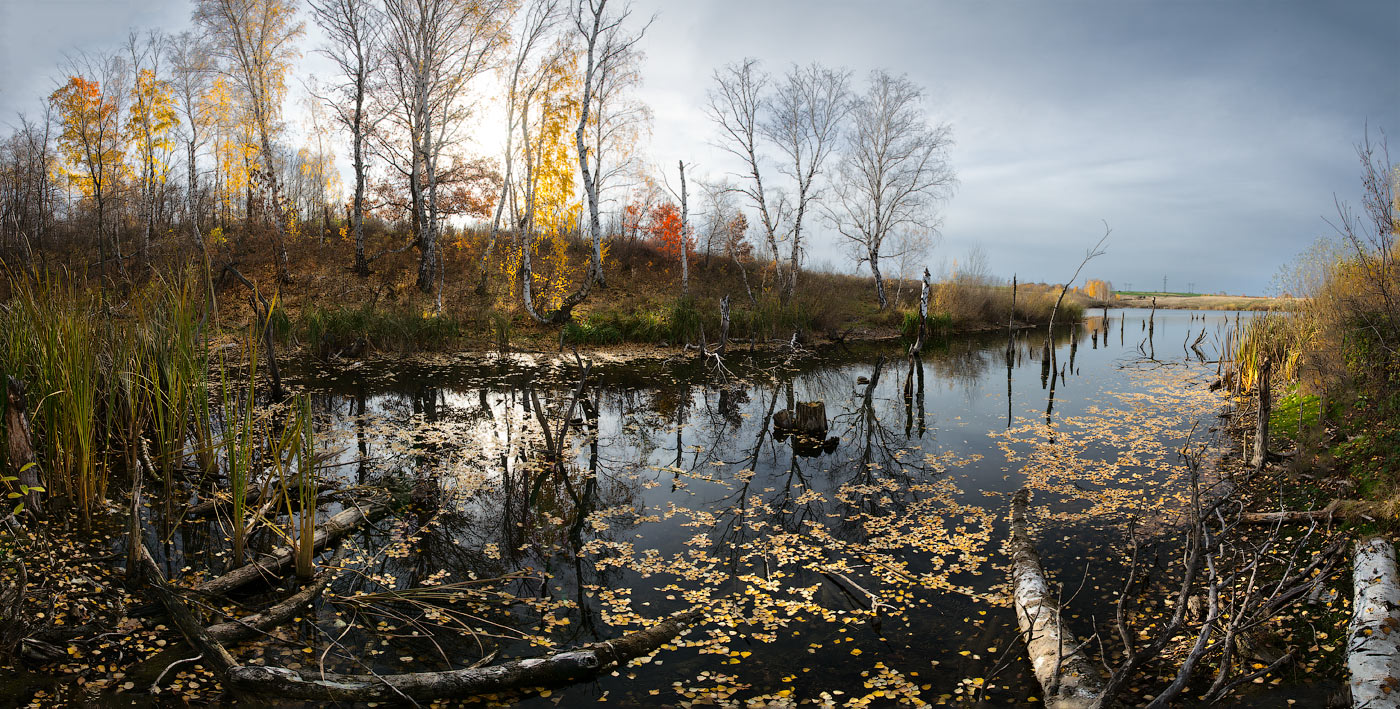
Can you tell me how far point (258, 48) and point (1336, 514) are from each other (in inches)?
904

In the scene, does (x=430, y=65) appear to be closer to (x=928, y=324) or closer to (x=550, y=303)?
(x=550, y=303)

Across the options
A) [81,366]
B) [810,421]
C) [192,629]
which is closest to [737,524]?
[810,421]

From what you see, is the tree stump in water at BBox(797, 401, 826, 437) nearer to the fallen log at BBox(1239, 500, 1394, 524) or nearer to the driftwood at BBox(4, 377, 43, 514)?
the fallen log at BBox(1239, 500, 1394, 524)

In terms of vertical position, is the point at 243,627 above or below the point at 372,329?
below

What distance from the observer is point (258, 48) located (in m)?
17.2

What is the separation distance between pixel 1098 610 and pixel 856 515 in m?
1.93

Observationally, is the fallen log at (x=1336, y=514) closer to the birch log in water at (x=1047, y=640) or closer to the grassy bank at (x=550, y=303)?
the birch log in water at (x=1047, y=640)

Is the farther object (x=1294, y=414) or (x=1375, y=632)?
(x=1294, y=414)

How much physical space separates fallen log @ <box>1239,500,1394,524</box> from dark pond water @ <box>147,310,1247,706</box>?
2.19ft

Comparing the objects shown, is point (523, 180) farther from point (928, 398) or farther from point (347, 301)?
point (928, 398)

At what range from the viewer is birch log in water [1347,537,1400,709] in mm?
2773

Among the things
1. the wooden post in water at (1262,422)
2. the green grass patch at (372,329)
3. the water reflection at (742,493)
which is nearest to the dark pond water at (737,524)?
the water reflection at (742,493)

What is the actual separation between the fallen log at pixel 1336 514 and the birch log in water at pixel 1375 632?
447 millimetres

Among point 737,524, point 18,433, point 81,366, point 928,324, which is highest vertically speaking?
point 928,324
